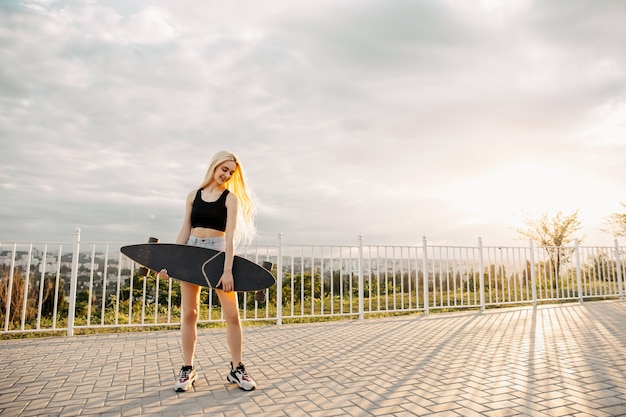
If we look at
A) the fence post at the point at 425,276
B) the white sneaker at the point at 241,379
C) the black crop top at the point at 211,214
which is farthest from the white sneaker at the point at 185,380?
the fence post at the point at 425,276

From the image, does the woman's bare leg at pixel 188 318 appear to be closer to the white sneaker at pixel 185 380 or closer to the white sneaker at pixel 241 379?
the white sneaker at pixel 185 380

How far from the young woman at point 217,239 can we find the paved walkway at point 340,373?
0.65 feet

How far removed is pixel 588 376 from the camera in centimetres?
337

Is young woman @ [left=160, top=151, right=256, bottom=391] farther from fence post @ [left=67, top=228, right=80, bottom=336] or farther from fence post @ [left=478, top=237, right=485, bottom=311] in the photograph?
fence post @ [left=478, top=237, right=485, bottom=311]

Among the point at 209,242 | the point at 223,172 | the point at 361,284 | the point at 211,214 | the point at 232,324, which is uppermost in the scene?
the point at 223,172

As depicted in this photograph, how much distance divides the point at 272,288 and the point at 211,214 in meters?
5.22

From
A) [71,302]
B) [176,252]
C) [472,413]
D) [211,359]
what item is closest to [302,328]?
[211,359]

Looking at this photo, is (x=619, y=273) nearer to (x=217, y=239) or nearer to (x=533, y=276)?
(x=533, y=276)

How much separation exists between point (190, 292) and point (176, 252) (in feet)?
1.06

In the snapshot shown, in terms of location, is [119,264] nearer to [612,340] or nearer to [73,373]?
[73,373]

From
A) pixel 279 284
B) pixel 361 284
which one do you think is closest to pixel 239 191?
pixel 279 284

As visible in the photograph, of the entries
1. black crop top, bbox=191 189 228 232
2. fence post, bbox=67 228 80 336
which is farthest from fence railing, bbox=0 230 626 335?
black crop top, bbox=191 189 228 232

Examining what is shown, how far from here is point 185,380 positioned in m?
3.03

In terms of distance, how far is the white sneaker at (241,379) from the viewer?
3.02 metres
